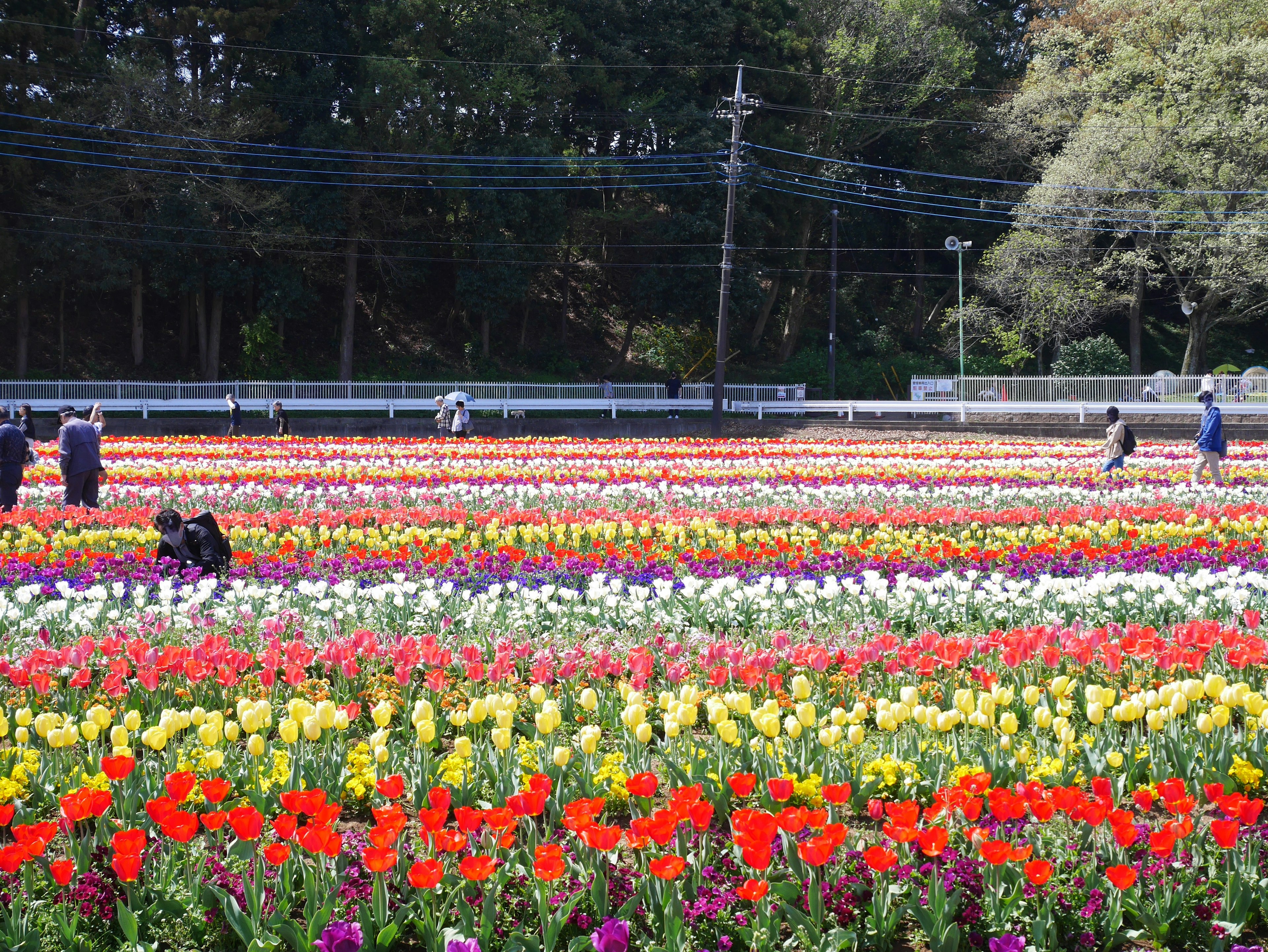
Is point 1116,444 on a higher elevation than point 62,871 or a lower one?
higher

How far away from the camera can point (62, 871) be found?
2729mm

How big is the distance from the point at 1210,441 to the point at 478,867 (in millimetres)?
12951

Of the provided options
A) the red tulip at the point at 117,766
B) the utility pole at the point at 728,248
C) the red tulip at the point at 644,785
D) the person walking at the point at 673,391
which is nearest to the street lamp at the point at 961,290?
the person walking at the point at 673,391

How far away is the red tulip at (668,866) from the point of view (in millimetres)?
2627

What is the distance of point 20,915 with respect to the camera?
9.45ft

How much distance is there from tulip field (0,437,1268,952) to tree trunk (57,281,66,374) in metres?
27.1

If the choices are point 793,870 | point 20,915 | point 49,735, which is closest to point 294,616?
point 49,735

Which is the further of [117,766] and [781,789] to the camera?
[117,766]

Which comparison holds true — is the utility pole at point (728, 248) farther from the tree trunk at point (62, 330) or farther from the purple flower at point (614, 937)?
the purple flower at point (614, 937)

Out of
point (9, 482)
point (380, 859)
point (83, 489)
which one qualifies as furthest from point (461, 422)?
point (380, 859)

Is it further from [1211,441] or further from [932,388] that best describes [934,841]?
[932,388]

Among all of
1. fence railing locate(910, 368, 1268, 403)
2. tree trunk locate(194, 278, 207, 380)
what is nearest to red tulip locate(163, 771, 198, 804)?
fence railing locate(910, 368, 1268, 403)

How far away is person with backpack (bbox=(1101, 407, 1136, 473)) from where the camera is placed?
14.5 meters

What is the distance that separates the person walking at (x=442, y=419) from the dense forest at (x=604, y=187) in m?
10.4
